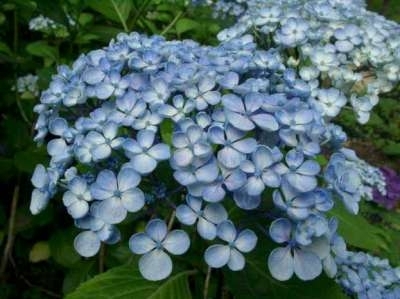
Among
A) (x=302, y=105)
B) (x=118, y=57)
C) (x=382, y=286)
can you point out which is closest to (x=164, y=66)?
(x=118, y=57)

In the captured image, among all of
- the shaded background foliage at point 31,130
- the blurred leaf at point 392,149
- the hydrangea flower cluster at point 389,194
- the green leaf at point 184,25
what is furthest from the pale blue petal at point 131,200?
the blurred leaf at point 392,149

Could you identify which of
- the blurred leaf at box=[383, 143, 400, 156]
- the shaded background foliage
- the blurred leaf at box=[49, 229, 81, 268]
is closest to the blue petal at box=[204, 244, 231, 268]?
the shaded background foliage

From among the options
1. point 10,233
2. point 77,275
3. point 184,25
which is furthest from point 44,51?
point 77,275

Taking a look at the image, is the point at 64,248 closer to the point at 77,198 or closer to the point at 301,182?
the point at 77,198

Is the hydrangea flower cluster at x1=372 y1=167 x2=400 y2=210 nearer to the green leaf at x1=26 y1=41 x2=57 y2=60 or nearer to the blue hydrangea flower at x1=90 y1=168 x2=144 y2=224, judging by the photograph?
the green leaf at x1=26 y1=41 x2=57 y2=60

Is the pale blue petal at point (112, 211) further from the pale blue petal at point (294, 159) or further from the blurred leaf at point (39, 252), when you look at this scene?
the blurred leaf at point (39, 252)
